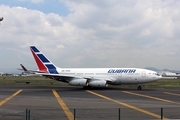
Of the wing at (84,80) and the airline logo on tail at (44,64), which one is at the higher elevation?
the airline logo on tail at (44,64)

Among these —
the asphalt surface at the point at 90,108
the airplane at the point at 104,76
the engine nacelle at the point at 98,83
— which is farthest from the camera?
the airplane at the point at 104,76

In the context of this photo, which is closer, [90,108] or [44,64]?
[90,108]

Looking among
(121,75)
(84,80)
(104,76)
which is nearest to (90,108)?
(84,80)

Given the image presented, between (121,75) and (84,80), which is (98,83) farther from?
(121,75)

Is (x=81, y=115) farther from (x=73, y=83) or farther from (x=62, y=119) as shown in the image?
(x=73, y=83)

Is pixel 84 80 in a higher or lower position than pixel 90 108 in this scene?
higher

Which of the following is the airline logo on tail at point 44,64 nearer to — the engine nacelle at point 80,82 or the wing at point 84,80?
the wing at point 84,80

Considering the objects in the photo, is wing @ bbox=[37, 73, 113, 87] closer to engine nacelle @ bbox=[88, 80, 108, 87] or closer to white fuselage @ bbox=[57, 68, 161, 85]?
engine nacelle @ bbox=[88, 80, 108, 87]

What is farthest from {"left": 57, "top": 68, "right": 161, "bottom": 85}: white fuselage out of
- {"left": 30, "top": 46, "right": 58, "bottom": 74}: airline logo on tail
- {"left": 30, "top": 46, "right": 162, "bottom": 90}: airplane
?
{"left": 30, "top": 46, "right": 58, "bottom": 74}: airline logo on tail

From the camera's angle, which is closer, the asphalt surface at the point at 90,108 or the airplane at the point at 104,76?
the asphalt surface at the point at 90,108

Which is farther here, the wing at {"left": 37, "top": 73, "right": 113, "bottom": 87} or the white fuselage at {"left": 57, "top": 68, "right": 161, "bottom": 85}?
the white fuselage at {"left": 57, "top": 68, "right": 161, "bottom": 85}

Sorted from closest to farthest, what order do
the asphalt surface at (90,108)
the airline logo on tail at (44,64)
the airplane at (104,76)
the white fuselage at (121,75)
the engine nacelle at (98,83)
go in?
the asphalt surface at (90,108)
the engine nacelle at (98,83)
the airplane at (104,76)
the white fuselage at (121,75)
the airline logo on tail at (44,64)

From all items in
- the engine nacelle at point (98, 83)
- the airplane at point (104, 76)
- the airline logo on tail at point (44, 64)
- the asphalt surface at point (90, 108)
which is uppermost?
the airline logo on tail at point (44, 64)

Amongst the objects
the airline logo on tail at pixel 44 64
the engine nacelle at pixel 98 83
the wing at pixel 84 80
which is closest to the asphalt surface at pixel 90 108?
the engine nacelle at pixel 98 83
